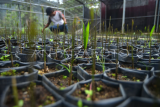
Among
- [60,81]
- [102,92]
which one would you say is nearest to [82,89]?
[102,92]

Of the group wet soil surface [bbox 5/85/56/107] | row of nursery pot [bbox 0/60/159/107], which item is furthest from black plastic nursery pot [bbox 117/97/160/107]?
wet soil surface [bbox 5/85/56/107]

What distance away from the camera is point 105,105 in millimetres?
457

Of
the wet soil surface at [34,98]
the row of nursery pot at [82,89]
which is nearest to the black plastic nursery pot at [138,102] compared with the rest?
the row of nursery pot at [82,89]

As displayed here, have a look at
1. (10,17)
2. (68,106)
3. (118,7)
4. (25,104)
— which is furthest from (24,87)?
(118,7)

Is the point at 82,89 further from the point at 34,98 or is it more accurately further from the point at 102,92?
the point at 34,98

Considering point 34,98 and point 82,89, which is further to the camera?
point 82,89

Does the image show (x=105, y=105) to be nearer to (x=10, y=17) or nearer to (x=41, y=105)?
(x=41, y=105)

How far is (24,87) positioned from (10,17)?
446 cm

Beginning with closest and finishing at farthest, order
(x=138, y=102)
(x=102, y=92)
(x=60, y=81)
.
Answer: (x=138, y=102)
(x=102, y=92)
(x=60, y=81)

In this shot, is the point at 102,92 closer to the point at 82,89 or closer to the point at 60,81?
the point at 82,89

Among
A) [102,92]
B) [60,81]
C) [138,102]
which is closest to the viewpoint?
[138,102]

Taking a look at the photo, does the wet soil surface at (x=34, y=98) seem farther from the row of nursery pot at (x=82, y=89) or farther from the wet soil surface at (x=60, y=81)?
the wet soil surface at (x=60, y=81)

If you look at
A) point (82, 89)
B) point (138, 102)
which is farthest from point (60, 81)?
point (138, 102)

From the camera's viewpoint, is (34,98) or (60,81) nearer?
(34,98)
